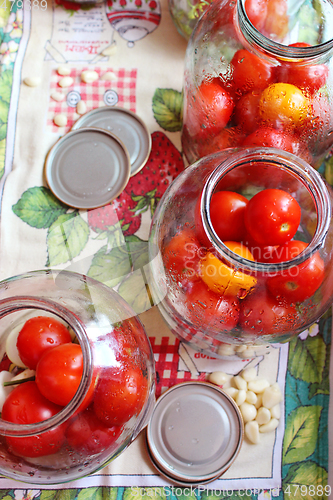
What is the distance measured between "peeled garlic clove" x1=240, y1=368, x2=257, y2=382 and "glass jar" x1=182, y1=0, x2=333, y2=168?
366 mm

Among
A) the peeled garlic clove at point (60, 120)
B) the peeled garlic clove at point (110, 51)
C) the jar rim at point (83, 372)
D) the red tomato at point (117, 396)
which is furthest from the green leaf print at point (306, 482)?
the peeled garlic clove at point (110, 51)

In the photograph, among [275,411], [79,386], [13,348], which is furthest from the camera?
[275,411]

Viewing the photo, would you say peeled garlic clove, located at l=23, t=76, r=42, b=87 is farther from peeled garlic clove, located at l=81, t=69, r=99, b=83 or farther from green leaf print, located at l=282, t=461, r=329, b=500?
green leaf print, located at l=282, t=461, r=329, b=500

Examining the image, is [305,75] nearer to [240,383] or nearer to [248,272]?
[248,272]

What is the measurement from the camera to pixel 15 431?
1.40 feet

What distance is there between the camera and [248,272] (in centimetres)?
48

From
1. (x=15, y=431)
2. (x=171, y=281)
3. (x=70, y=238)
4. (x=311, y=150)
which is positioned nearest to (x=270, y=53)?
(x=311, y=150)

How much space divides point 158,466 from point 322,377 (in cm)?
31

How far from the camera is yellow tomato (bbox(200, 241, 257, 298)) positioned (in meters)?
0.49

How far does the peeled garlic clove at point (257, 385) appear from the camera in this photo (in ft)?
2.23

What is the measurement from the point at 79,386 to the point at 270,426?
368mm

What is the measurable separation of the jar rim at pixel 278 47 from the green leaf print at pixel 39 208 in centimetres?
42

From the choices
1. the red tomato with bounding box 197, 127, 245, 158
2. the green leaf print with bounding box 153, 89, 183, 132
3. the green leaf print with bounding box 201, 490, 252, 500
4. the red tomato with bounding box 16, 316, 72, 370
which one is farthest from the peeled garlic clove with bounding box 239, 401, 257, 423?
the green leaf print with bounding box 153, 89, 183, 132

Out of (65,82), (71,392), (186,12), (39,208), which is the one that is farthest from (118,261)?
(186,12)
